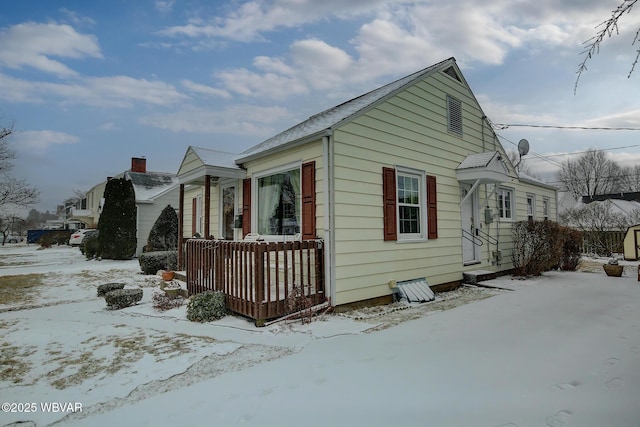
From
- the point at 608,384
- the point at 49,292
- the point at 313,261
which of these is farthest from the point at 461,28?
the point at 49,292

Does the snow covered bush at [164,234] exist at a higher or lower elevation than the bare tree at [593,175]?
lower

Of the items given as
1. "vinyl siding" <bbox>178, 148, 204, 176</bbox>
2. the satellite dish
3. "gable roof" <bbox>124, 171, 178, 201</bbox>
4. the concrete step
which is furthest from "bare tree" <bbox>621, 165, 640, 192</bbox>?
"vinyl siding" <bbox>178, 148, 204, 176</bbox>

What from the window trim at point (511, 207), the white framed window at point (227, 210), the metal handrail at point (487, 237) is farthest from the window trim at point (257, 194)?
the window trim at point (511, 207)

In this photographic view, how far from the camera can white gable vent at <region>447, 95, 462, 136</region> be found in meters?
8.23

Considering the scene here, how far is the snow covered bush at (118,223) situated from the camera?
50.2 feet

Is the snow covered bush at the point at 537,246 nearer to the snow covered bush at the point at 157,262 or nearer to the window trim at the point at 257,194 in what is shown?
the window trim at the point at 257,194

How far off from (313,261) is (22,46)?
371 inches

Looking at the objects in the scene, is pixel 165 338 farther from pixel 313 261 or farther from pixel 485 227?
pixel 485 227

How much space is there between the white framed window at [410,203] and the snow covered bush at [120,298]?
5441 millimetres

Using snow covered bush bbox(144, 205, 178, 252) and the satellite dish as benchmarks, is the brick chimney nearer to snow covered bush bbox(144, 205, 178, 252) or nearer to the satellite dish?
snow covered bush bbox(144, 205, 178, 252)

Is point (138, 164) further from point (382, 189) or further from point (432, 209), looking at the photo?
point (432, 209)

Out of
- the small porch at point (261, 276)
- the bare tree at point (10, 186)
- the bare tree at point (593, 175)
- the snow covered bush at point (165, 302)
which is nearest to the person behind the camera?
the small porch at point (261, 276)

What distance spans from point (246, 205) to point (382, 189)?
316 cm

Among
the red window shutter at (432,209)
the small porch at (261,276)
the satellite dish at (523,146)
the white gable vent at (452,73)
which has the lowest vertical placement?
the small porch at (261,276)
